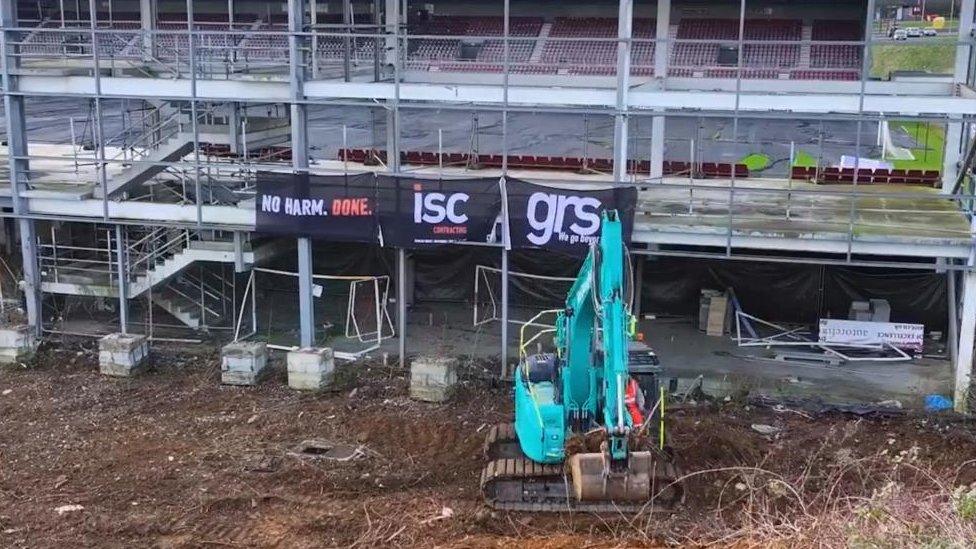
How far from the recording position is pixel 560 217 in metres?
16.0

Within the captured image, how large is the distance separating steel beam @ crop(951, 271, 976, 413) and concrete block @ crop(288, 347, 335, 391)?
9272 mm

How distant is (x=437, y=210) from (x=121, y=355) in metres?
5.51

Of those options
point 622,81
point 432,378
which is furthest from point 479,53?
point 432,378

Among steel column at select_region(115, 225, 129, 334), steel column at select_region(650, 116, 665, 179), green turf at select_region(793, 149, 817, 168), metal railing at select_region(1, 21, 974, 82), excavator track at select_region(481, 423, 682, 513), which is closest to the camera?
excavator track at select_region(481, 423, 682, 513)

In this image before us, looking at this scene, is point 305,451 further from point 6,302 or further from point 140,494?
point 6,302

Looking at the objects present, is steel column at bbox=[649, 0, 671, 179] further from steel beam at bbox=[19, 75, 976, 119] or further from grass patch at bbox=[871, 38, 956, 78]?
grass patch at bbox=[871, 38, 956, 78]

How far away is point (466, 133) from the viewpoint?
27.1 m

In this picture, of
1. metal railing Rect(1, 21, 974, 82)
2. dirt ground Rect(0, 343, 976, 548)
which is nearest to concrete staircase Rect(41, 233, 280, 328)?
dirt ground Rect(0, 343, 976, 548)

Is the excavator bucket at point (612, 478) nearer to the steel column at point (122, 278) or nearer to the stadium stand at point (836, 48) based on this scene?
the steel column at point (122, 278)

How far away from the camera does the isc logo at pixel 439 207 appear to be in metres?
16.4

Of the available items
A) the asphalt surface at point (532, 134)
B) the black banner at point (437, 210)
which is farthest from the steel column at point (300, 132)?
the asphalt surface at point (532, 134)

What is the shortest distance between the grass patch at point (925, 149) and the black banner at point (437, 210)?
8238 millimetres

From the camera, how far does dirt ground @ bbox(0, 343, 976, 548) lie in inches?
448

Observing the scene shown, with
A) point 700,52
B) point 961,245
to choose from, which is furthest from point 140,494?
point 700,52
